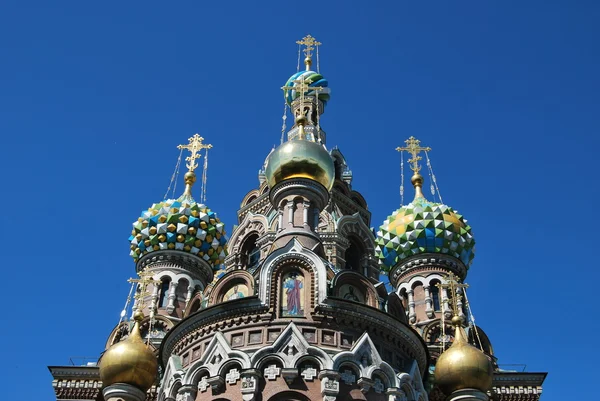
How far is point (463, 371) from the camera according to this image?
10516 millimetres

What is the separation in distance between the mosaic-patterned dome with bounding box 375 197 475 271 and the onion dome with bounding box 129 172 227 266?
3480 millimetres

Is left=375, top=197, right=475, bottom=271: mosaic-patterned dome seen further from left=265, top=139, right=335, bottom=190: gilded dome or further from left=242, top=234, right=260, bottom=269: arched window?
left=265, top=139, right=335, bottom=190: gilded dome

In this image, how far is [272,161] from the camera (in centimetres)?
1262

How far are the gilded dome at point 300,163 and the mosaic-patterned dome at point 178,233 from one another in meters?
5.15

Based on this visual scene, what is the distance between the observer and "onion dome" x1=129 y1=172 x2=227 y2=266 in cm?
1722

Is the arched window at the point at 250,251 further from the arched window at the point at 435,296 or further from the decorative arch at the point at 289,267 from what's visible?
the decorative arch at the point at 289,267

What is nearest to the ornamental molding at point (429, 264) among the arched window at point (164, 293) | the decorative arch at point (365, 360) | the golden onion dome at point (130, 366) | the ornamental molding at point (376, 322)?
the arched window at point (164, 293)

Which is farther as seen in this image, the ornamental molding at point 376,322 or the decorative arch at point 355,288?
the decorative arch at point 355,288

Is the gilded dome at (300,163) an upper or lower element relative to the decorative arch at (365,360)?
upper

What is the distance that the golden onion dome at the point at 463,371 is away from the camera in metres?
10.5

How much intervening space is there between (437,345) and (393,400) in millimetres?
5188

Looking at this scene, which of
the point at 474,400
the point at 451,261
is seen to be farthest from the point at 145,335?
the point at 474,400

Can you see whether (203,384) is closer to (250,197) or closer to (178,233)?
(178,233)

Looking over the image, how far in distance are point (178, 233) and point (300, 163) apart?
5.72m
